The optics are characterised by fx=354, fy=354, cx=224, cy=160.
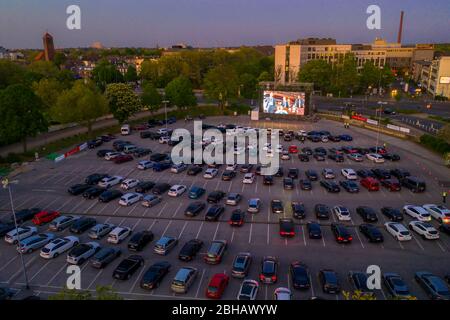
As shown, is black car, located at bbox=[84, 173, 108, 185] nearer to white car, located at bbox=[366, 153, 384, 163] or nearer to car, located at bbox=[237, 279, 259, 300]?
car, located at bbox=[237, 279, 259, 300]

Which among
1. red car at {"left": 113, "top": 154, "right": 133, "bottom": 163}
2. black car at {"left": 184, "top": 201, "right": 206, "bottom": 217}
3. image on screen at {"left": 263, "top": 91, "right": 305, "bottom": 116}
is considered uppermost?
image on screen at {"left": 263, "top": 91, "right": 305, "bottom": 116}

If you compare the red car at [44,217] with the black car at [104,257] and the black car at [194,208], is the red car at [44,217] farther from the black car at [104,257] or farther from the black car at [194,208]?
the black car at [194,208]

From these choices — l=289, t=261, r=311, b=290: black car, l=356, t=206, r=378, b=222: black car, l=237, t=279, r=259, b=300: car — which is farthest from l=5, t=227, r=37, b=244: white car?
l=356, t=206, r=378, b=222: black car

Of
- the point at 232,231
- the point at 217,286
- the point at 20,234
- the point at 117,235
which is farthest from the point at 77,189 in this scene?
the point at 217,286

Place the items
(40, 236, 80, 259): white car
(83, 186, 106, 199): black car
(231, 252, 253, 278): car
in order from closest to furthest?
(231, 252, 253, 278): car < (40, 236, 80, 259): white car < (83, 186, 106, 199): black car

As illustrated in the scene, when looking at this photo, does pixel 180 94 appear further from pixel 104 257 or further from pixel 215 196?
pixel 104 257

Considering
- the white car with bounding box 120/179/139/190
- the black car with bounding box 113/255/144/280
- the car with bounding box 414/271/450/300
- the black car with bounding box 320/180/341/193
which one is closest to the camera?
the car with bounding box 414/271/450/300
